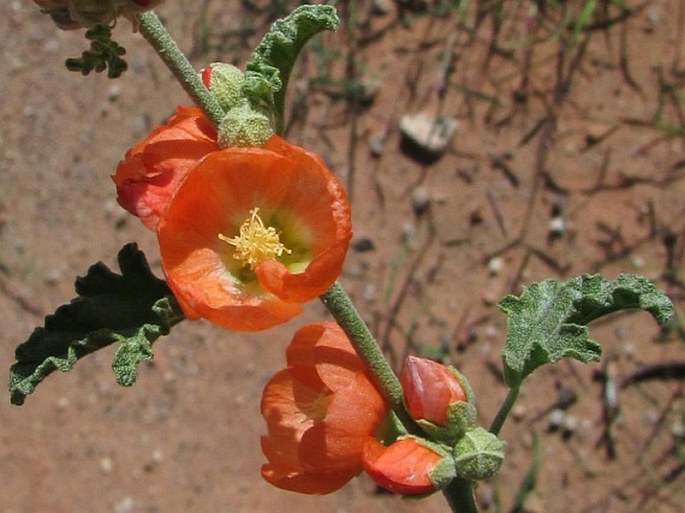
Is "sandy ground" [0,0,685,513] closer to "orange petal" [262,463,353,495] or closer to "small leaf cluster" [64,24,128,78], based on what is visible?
"orange petal" [262,463,353,495]

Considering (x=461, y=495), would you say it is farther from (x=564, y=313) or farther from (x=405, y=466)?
(x=564, y=313)

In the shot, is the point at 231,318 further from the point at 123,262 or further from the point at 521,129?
the point at 521,129

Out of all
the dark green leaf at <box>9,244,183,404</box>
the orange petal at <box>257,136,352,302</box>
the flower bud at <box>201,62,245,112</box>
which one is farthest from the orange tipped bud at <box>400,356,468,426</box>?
the flower bud at <box>201,62,245,112</box>

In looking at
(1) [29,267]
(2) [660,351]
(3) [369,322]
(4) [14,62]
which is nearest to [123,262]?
(3) [369,322]

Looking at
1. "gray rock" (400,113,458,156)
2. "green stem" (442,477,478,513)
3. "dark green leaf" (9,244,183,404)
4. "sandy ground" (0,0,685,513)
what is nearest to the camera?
"dark green leaf" (9,244,183,404)

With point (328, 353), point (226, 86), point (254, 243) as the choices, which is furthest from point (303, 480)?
point (226, 86)

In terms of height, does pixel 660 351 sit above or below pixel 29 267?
above
